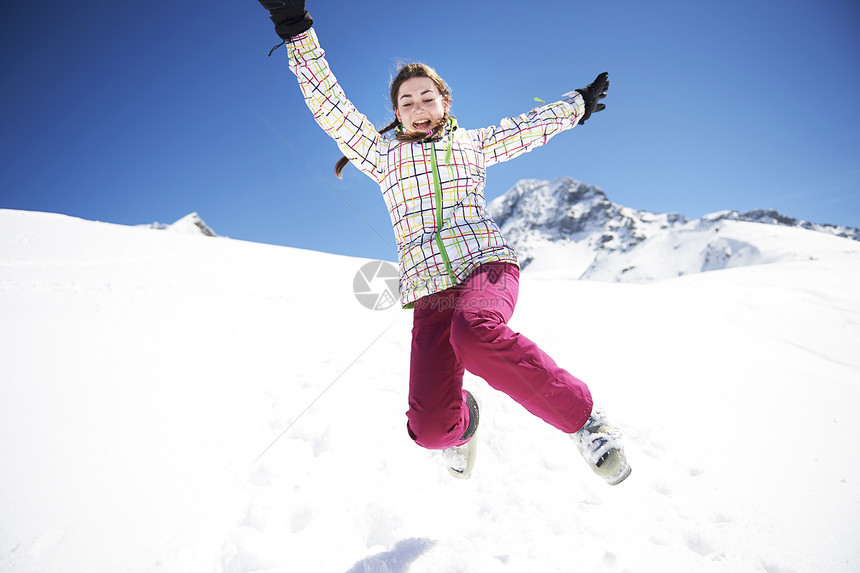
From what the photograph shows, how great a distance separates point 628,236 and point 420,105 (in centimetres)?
12920

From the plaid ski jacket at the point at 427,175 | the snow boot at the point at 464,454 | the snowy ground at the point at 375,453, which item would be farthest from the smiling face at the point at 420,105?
the snowy ground at the point at 375,453

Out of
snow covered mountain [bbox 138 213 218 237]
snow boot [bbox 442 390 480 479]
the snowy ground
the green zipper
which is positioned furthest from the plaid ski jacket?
snow covered mountain [bbox 138 213 218 237]

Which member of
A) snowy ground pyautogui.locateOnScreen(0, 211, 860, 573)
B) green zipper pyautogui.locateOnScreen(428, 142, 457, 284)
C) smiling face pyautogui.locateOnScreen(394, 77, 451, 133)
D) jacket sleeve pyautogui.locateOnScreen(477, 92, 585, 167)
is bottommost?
snowy ground pyautogui.locateOnScreen(0, 211, 860, 573)

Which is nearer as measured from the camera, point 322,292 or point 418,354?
point 418,354

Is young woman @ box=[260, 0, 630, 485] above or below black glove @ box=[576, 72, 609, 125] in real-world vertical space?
below

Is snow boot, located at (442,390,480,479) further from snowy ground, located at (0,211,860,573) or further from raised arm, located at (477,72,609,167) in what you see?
raised arm, located at (477,72,609,167)

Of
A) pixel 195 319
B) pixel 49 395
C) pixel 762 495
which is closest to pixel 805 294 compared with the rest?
pixel 762 495

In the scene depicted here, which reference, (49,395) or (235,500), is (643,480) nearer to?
(235,500)

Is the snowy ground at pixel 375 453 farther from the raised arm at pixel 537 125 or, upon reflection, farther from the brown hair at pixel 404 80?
the raised arm at pixel 537 125

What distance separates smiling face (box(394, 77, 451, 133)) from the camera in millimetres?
2125

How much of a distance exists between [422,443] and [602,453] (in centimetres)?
83

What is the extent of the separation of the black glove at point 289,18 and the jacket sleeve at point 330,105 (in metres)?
0.03

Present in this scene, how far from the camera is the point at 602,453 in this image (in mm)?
1498

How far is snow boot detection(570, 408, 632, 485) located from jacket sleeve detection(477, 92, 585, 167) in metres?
1.59
